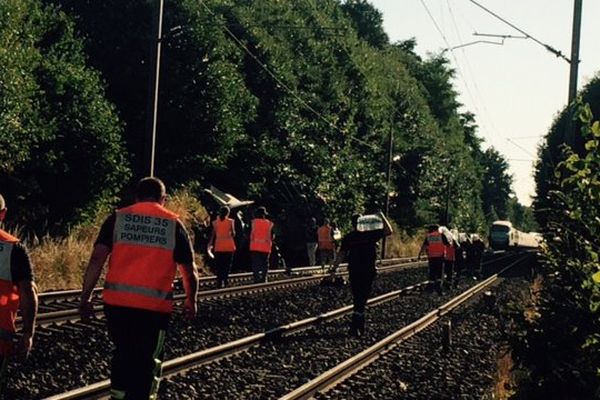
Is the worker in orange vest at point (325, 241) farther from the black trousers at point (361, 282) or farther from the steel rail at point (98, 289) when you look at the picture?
the black trousers at point (361, 282)

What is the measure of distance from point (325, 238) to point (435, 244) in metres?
8.55

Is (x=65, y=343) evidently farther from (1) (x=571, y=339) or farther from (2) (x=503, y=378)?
(1) (x=571, y=339)

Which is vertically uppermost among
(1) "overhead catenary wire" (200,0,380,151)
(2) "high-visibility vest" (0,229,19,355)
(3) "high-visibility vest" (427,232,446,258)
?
(1) "overhead catenary wire" (200,0,380,151)

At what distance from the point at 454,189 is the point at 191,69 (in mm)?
60343

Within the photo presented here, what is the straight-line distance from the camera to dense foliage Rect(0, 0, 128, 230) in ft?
73.4

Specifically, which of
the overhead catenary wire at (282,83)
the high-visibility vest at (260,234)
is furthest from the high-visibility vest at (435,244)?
the overhead catenary wire at (282,83)

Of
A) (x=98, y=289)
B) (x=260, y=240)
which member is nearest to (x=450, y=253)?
(x=260, y=240)

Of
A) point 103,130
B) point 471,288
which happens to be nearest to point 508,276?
point 471,288

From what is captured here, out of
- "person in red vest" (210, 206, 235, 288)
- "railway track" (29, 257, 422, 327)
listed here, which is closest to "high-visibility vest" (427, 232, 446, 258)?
"railway track" (29, 257, 422, 327)

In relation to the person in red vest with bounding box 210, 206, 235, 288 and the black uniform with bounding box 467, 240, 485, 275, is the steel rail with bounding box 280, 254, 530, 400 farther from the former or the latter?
the black uniform with bounding box 467, 240, 485, 275

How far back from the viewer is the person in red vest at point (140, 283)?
709cm

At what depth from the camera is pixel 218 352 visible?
12.5 m

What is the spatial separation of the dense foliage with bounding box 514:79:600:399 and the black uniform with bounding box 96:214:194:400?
3.10 meters

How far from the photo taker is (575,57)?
20750 mm
